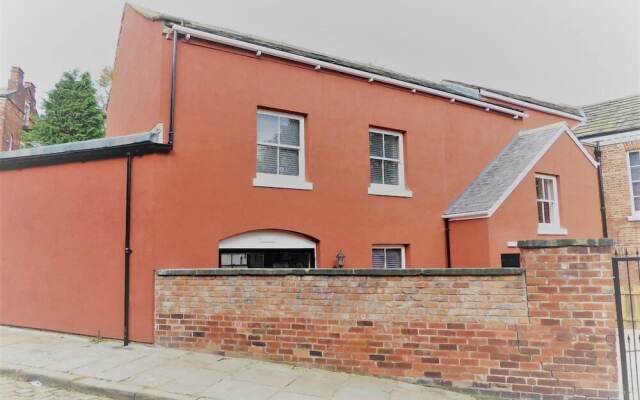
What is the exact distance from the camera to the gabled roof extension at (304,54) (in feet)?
24.8

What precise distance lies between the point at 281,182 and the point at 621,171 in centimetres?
1219

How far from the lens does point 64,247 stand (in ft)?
23.8

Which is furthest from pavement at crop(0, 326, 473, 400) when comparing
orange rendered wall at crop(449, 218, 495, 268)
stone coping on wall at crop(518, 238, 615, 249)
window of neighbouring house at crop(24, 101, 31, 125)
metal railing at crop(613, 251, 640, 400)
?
window of neighbouring house at crop(24, 101, 31, 125)

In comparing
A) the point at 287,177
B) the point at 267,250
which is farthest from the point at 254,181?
the point at 267,250

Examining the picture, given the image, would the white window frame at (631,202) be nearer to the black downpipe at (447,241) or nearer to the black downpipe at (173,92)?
the black downpipe at (447,241)

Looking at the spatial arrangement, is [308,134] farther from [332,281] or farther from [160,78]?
[332,281]

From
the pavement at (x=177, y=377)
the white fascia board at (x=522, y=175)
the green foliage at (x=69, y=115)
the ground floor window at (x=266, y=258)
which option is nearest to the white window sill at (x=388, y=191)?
the white fascia board at (x=522, y=175)

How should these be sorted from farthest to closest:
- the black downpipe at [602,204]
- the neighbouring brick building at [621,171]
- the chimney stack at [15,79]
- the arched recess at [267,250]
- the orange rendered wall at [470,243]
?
the chimney stack at [15,79] → the black downpipe at [602,204] → the neighbouring brick building at [621,171] → the orange rendered wall at [470,243] → the arched recess at [267,250]

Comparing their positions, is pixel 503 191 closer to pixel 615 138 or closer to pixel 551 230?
pixel 551 230

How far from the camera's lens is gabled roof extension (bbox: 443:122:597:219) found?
973 centimetres

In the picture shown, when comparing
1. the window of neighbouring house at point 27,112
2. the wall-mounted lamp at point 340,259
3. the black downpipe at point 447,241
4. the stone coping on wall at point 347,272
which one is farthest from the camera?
the window of neighbouring house at point 27,112

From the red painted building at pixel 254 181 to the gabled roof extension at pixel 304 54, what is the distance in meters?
0.05

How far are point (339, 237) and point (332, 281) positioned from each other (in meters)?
3.29

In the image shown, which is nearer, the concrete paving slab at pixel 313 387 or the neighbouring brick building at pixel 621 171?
the concrete paving slab at pixel 313 387
